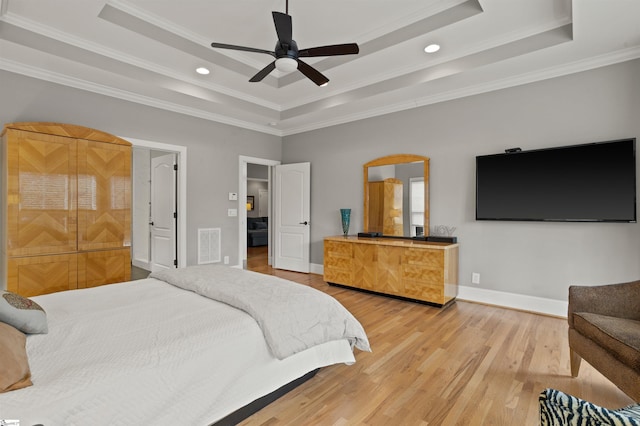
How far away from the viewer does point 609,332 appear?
1.81m

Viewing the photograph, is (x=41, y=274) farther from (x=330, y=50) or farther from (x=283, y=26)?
(x=330, y=50)

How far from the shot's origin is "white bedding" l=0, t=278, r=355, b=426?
1130mm

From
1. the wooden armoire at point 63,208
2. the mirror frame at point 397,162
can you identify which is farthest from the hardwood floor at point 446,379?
the wooden armoire at point 63,208

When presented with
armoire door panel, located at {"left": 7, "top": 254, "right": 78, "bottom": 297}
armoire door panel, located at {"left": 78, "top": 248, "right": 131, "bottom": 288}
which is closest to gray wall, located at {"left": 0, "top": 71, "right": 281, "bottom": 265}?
armoire door panel, located at {"left": 78, "top": 248, "right": 131, "bottom": 288}

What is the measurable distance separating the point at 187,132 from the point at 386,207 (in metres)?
3.22

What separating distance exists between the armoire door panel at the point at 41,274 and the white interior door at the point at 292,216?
10.9 ft

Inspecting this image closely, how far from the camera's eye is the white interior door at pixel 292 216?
18.9 feet

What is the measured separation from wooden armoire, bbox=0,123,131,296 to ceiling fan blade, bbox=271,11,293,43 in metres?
2.44

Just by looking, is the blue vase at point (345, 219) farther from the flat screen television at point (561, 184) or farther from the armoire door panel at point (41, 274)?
the armoire door panel at point (41, 274)

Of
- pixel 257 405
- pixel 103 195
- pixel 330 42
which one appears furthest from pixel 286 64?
pixel 103 195

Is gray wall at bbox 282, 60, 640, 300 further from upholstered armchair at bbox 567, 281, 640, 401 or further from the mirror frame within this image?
upholstered armchair at bbox 567, 281, 640, 401

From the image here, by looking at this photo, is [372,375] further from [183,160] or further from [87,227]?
[183,160]

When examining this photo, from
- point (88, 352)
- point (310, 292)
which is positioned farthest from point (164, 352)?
point (310, 292)

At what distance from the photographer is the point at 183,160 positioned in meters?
4.74
